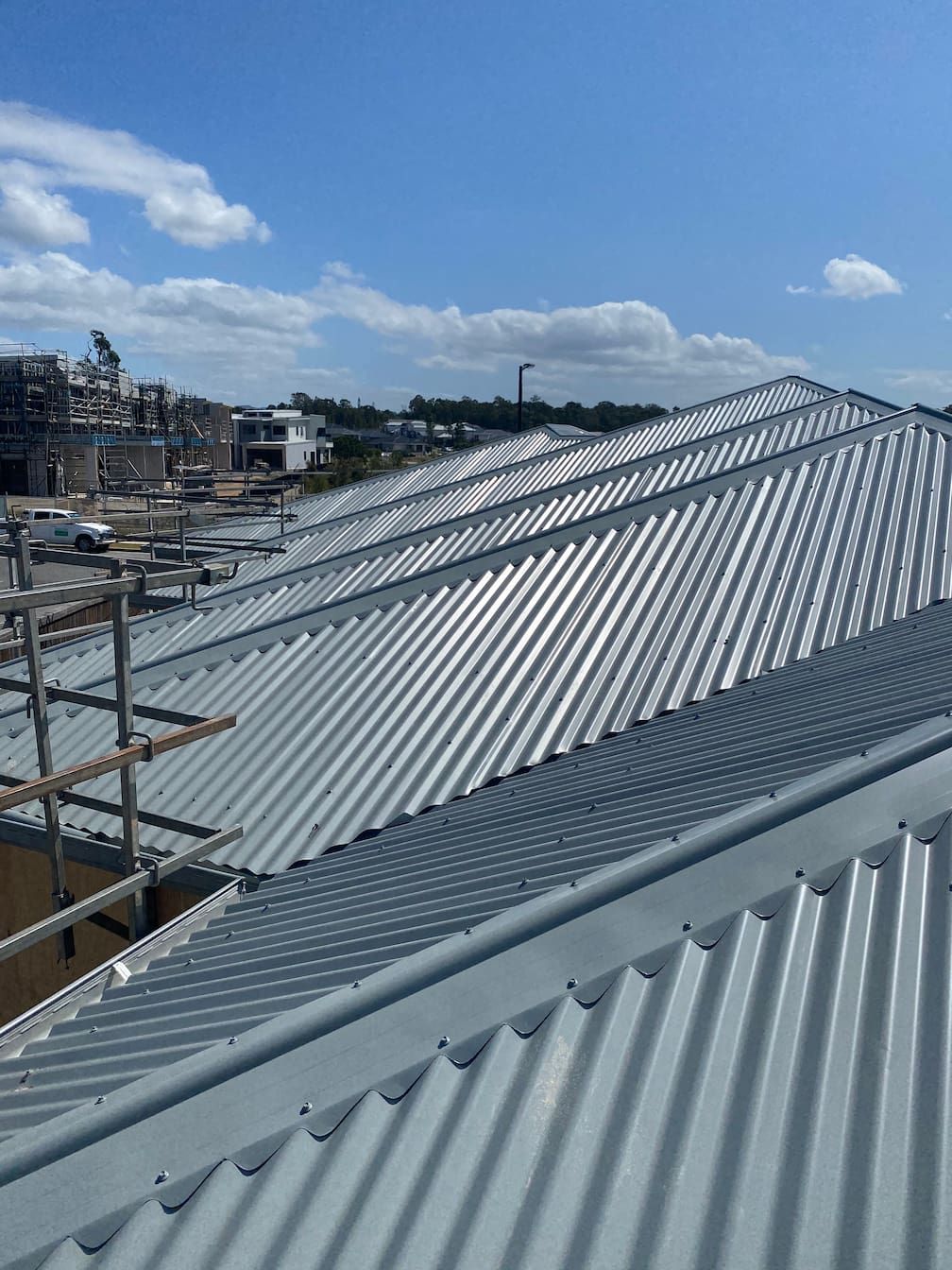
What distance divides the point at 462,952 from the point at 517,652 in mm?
5160

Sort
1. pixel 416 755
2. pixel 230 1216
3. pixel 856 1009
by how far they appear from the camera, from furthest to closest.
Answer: pixel 416 755 → pixel 856 1009 → pixel 230 1216

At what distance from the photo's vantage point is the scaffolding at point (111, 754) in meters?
6.12

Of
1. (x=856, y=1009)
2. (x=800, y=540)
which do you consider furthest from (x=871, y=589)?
(x=856, y=1009)

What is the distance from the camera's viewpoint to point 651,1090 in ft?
11.3

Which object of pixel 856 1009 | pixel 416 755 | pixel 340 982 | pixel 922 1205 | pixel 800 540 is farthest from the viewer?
pixel 800 540

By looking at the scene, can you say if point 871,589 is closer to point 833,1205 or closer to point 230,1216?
point 833,1205

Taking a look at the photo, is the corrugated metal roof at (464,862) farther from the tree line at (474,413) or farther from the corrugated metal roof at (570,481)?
the tree line at (474,413)

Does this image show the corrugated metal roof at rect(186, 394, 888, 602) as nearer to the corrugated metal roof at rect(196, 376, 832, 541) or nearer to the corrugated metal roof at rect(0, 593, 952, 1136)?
the corrugated metal roof at rect(196, 376, 832, 541)

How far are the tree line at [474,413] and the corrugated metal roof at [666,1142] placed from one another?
94.5m

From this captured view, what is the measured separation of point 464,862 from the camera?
5.90 m

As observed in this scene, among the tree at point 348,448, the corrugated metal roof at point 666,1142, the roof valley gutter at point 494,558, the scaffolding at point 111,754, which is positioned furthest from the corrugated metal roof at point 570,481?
the tree at point 348,448

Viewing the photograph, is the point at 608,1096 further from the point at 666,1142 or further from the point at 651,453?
the point at 651,453

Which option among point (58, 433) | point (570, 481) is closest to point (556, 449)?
point (570, 481)

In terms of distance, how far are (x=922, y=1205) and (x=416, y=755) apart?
18.6 ft
